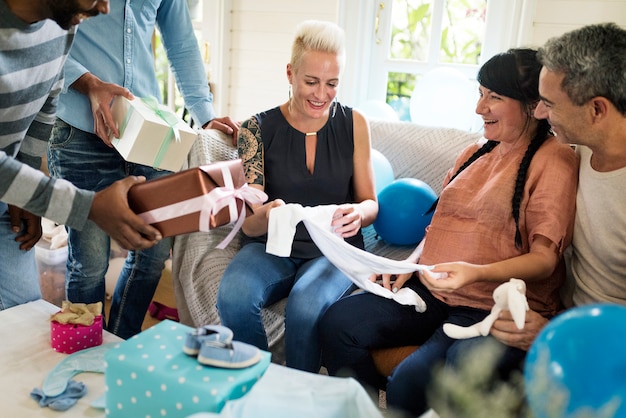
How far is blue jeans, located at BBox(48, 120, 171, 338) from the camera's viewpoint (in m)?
1.92

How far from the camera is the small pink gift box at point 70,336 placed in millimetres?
1565

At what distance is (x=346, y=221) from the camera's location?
191cm

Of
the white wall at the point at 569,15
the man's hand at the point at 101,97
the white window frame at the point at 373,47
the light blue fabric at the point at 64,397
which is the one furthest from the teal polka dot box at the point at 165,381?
the white window frame at the point at 373,47

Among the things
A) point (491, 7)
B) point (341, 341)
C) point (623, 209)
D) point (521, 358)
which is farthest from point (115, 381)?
point (491, 7)

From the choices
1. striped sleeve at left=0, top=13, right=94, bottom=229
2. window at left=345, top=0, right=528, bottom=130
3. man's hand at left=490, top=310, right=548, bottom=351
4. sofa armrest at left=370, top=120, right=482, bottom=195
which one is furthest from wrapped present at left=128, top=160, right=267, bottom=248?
window at left=345, top=0, right=528, bottom=130

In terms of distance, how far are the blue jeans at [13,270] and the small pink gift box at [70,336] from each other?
0.27m

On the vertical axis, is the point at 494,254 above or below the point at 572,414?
below

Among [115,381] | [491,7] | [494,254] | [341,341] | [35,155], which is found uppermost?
[491,7]

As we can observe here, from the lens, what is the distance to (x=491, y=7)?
3172 mm

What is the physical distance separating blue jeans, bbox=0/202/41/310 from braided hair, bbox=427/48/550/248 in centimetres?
147

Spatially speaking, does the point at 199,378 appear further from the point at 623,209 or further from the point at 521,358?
the point at 623,209

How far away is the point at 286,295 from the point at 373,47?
2.04m

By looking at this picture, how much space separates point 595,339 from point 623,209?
91 cm

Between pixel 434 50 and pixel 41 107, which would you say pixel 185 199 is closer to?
pixel 41 107
